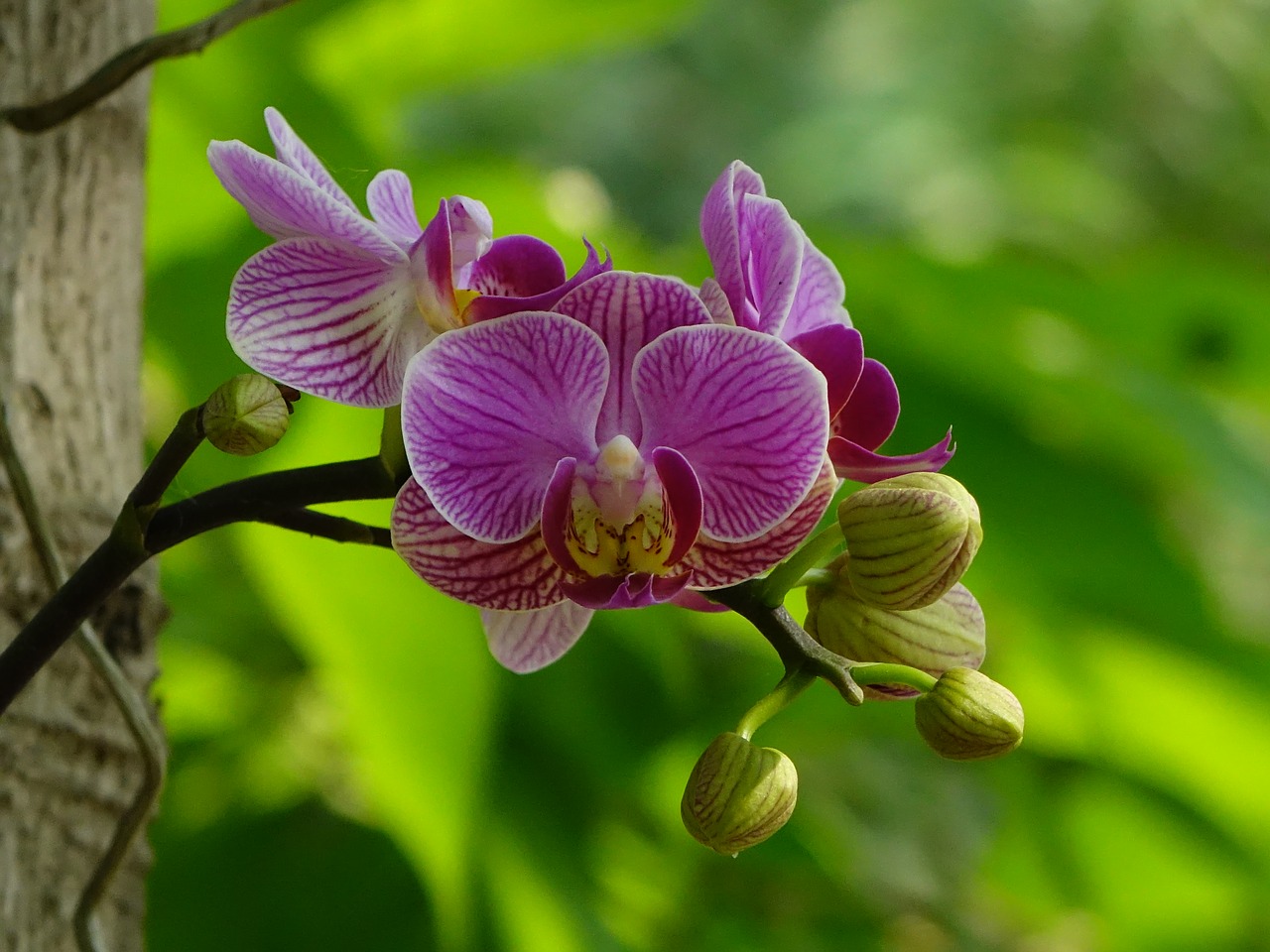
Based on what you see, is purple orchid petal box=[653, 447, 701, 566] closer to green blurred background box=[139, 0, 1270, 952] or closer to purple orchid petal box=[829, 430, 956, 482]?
purple orchid petal box=[829, 430, 956, 482]

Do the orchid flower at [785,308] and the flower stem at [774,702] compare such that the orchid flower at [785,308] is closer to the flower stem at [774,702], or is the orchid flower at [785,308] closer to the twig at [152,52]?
the flower stem at [774,702]

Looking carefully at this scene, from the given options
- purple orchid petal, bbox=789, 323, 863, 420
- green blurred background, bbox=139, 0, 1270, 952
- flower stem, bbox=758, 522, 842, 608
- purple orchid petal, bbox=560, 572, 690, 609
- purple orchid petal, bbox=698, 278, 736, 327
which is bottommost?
green blurred background, bbox=139, 0, 1270, 952

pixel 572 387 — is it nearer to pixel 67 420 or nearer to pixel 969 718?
pixel 969 718

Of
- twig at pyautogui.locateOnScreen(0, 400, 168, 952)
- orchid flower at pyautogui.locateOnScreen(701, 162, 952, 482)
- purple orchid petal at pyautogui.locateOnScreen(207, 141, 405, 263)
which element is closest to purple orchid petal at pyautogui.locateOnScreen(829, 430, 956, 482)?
orchid flower at pyautogui.locateOnScreen(701, 162, 952, 482)

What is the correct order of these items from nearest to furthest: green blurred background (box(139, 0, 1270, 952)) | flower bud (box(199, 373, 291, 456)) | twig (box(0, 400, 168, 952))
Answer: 1. flower bud (box(199, 373, 291, 456))
2. twig (box(0, 400, 168, 952))
3. green blurred background (box(139, 0, 1270, 952))

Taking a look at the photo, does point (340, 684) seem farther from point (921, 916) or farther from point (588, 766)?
point (921, 916)

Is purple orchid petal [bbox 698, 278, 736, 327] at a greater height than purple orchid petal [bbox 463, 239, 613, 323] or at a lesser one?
lesser

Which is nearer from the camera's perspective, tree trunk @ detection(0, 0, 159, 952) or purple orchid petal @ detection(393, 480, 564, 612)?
purple orchid petal @ detection(393, 480, 564, 612)

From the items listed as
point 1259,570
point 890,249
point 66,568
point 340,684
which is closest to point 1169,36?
point 1259,570
